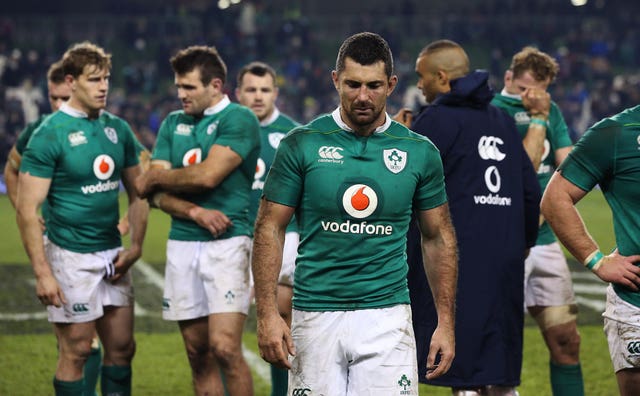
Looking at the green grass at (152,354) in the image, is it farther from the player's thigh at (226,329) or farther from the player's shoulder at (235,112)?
the player's shoulder at (235,112)

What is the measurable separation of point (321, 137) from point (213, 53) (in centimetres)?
232

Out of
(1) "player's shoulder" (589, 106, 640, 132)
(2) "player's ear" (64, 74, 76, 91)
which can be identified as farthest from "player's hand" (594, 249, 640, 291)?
(2) "player's ear" (64, 74, 76, 91)

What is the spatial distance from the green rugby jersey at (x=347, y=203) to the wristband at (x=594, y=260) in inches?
35.9

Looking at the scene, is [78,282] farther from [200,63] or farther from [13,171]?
[13,171]

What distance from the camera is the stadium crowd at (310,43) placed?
30.0 m

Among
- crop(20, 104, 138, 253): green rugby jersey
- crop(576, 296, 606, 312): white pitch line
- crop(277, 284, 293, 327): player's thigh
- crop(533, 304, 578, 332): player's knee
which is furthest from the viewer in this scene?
crop(576, 296, 606, 312): white pitch line

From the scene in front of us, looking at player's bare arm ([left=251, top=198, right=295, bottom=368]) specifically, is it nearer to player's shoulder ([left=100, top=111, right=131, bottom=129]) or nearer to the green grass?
player's shoulder ([left=100, top=111, right=131, bottom=129])

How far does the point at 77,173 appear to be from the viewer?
233 inches

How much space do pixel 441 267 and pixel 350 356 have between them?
555 mm

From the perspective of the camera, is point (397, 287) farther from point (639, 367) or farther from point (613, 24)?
point (613, 24)

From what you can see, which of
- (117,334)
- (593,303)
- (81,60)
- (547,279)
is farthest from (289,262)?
(593,303)

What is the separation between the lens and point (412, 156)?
400cm

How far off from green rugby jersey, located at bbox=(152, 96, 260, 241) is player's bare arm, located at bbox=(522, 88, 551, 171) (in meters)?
1.71

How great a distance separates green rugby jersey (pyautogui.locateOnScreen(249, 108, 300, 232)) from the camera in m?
7.10
